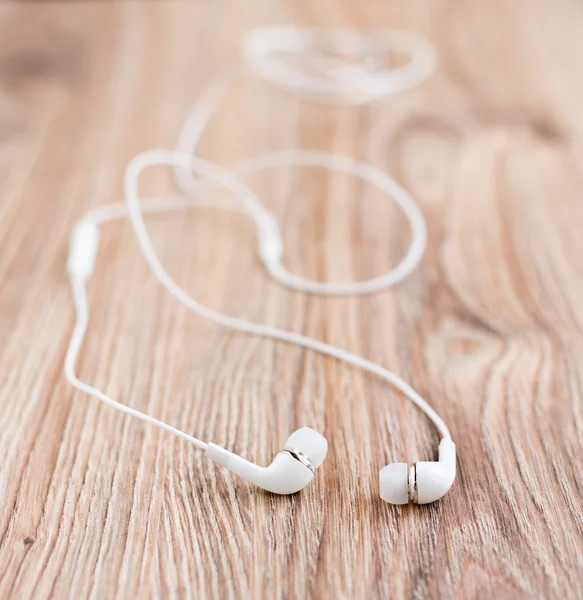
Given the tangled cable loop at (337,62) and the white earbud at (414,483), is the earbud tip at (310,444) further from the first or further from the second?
the tangled cable loop at (337,62)

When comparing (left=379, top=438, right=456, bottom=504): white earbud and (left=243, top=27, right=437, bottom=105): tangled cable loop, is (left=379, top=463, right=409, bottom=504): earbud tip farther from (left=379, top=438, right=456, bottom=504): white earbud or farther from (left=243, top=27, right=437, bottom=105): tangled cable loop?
(left=243, top=27, right=437, bottom=105): tangled cable loop

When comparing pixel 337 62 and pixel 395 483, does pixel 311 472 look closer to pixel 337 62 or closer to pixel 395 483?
pixel 395 483

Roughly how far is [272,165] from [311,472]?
1.55ft

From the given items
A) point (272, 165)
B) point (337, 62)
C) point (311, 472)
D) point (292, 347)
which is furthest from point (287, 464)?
→ point (337, 62)

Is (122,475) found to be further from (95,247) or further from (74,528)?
(95,247)

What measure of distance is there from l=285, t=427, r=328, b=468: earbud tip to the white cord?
71 millimetres

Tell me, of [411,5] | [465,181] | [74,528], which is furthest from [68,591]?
[411,5]

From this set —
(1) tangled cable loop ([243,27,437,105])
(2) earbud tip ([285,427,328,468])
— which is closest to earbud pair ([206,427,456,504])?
(2) earbud tip ([285,427,328,468])

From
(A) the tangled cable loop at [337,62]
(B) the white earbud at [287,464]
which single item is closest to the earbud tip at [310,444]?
(B) the white earbud at [287,464]

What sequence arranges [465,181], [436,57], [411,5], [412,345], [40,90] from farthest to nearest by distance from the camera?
[411,5] → [436,57] → [40,90] → [465,181] → [412,345]

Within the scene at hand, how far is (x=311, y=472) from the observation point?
51 cm

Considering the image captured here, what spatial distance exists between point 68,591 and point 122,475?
96 millimetres

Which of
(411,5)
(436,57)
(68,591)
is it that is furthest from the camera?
(411,5)

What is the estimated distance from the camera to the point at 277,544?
49cm
